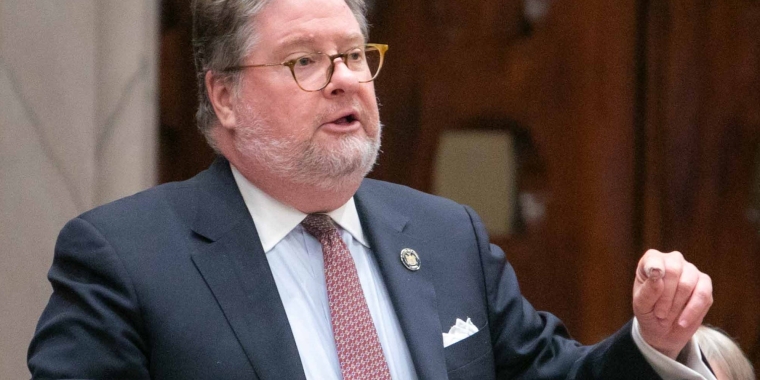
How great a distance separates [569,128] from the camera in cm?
356

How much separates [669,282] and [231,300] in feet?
2.59

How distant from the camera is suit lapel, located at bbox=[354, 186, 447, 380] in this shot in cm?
211

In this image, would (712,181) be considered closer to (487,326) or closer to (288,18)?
(487,326)

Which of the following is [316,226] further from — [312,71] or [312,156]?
[312,71]

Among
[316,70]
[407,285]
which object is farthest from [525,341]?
[316,70]

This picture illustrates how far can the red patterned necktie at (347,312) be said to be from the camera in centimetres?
205

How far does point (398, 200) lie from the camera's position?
245 centimetres

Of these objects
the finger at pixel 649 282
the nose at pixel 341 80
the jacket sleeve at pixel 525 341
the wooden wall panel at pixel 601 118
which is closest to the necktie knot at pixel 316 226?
the nose at pixel 341 80

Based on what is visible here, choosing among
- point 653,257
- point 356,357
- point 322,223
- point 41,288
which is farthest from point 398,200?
point 41,288

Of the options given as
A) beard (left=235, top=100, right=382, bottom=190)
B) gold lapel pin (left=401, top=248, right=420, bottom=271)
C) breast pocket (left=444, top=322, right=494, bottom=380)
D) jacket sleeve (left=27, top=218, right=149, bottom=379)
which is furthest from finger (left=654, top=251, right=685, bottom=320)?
jacket sleeve (left=27, top=218, right=149, bottom=379)

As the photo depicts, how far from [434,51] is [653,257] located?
5.90ft

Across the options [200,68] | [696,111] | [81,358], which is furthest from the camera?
[696,111]

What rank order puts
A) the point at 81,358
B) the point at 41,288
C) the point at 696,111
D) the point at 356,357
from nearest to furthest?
the point at 81,358, the point at 356,357, the point at 41,288, the point at 696,111

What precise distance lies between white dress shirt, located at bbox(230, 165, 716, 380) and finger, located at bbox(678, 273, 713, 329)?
0.42ft
